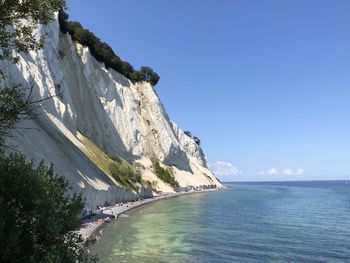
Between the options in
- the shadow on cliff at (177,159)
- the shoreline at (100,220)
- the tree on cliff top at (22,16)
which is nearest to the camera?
the tree on cliff top at (22,16)

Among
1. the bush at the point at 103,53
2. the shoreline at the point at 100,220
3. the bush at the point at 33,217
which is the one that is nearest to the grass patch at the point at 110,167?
the shoreline at the point at 100,220

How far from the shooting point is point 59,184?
16031 millimetres

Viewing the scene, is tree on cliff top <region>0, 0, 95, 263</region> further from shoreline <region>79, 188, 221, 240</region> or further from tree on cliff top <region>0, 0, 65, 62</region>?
shoreline <region>79, 188, 221, 240</region>

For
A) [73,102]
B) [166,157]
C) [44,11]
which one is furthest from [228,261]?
[166,157]

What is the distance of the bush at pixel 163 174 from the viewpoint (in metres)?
104

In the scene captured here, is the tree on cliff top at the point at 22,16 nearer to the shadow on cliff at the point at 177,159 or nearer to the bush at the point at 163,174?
the bush at the point at 163,174

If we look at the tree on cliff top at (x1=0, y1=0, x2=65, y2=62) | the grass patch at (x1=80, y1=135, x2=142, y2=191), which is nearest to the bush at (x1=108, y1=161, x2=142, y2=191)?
the grass patch at (x1=80, y1=135, x2=142, y2=191)

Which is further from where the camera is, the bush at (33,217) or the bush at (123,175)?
the bush at (123,175)

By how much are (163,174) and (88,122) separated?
29.9 metres

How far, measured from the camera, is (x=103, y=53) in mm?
99938

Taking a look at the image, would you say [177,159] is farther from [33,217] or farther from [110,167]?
[33,217]

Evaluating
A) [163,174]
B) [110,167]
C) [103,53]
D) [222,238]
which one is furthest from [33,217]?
[163,174]

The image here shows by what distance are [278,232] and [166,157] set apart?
66405mm

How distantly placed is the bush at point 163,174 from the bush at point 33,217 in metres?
89.1
